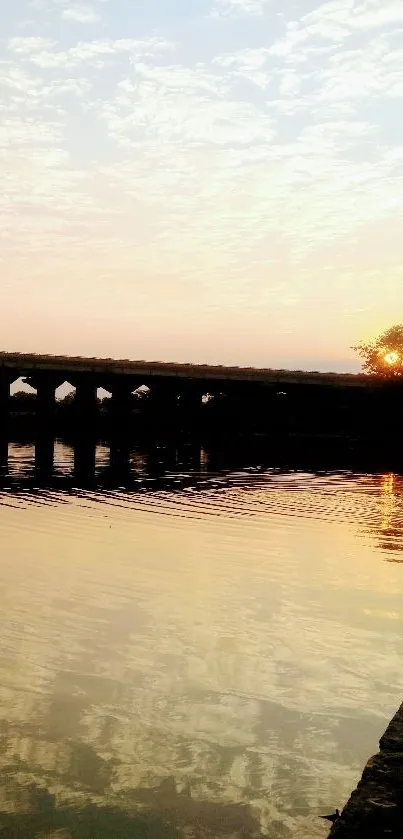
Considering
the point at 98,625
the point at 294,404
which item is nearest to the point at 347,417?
the point at 294,404

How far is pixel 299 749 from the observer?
9.67 m

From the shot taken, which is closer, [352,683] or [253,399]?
[352,683]

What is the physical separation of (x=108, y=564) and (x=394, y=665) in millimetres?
9810

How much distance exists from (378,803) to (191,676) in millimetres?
5816

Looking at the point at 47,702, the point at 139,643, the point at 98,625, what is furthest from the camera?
the point at 98,625

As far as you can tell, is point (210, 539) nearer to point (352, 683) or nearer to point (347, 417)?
point (352, 683)

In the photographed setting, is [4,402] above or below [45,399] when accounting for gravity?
below

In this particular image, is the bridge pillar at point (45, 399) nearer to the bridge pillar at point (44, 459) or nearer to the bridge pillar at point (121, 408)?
the bridge pillar at point (121, 408)

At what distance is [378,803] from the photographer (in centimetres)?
678

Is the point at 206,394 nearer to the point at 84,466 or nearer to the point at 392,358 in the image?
the point at 392,358

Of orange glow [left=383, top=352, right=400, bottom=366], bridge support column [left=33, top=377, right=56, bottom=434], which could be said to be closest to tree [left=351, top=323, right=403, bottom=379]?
orange glow [left=383, top=352, right=400, bottom=366]

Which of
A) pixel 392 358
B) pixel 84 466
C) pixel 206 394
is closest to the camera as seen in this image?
pixel 84 466

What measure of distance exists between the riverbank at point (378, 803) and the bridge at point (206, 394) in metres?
104

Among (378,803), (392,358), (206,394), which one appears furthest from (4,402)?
(378,803)
